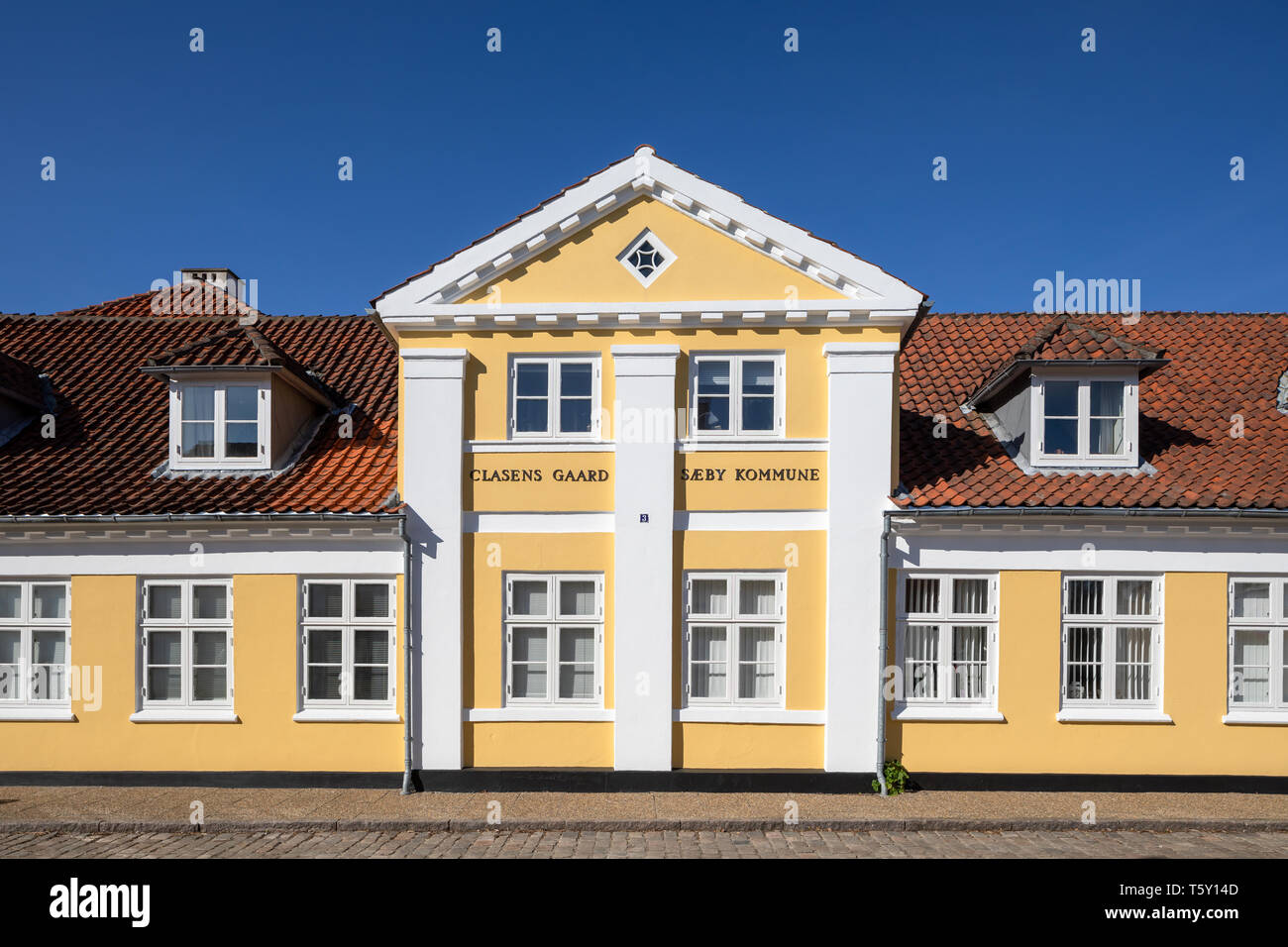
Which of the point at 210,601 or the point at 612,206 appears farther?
the point at 210,601

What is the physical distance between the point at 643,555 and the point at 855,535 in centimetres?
278

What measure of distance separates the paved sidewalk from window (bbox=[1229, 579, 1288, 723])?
124 cm

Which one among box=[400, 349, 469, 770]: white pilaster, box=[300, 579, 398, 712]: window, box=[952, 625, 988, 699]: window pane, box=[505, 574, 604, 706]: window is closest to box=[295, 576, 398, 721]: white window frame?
box=[300, 579, 398, 712]: window

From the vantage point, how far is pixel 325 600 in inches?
411

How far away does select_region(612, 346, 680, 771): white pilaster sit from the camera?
9.95 m

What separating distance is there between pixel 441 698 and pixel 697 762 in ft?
11.3

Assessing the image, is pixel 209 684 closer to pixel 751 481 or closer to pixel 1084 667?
pixel 751 481

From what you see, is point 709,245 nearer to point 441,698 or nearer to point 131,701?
point 441,698

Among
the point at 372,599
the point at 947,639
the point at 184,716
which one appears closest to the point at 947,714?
the point at 947,639

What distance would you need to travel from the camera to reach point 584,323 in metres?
10.2

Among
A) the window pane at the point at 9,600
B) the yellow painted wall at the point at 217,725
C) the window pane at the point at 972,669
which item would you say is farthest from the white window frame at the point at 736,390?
the window pane at the point at 9,600

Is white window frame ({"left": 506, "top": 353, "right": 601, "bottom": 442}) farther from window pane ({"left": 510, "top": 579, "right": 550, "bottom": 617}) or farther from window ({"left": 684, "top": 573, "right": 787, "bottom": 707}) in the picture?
window ({"left": 684, "top": 573, "right": 787, "bottom": 707})

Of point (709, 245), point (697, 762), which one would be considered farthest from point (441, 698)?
point (709, 245)

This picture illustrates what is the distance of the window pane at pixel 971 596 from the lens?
33.5 ft
